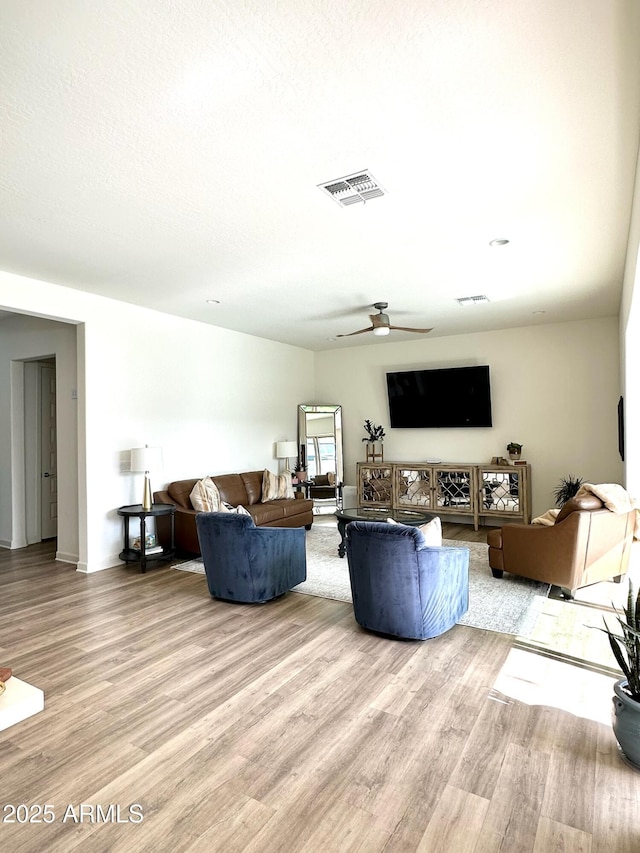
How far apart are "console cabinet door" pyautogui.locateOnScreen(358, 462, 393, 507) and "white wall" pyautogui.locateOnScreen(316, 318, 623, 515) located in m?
0.55

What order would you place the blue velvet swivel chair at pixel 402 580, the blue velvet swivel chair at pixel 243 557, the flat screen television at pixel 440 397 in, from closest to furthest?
the blue velvet swivel chair at pixel 402 580
the blue velvet swivel chair at pixel 243 557
the flat screen television at pixel 440 397

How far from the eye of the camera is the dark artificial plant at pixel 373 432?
8242 millimetres

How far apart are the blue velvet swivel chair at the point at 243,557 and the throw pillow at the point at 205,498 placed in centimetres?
157

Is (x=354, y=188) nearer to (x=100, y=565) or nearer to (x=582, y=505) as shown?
(x=582, y=505)

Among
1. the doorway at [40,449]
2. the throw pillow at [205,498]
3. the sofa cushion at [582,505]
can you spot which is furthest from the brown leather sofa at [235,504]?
the sofa cushion at [582,505]

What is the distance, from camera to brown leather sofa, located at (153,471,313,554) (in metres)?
5.57

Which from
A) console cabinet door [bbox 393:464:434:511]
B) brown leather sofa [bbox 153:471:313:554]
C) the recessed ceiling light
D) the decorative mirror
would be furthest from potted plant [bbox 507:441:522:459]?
brown leather sofa [bbox 153:471:313:554]

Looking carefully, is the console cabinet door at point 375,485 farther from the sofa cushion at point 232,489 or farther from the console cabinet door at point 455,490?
the sofa cushion at point 232,489

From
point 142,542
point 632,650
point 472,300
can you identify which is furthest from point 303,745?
point 472,300

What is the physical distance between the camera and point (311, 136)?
8.04ft

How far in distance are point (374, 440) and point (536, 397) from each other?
8.50 ft

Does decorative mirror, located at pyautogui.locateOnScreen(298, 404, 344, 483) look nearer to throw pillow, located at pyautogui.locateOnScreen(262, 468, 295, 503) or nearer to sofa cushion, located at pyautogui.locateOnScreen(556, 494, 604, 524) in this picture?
throw pillow, located at pyautogui.locateOnScreen(262, 468, 295, 503)

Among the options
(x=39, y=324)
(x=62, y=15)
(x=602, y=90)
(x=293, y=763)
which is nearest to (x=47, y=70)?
(x=62, y=15)

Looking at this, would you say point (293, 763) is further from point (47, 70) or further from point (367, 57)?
point (47, 70)
